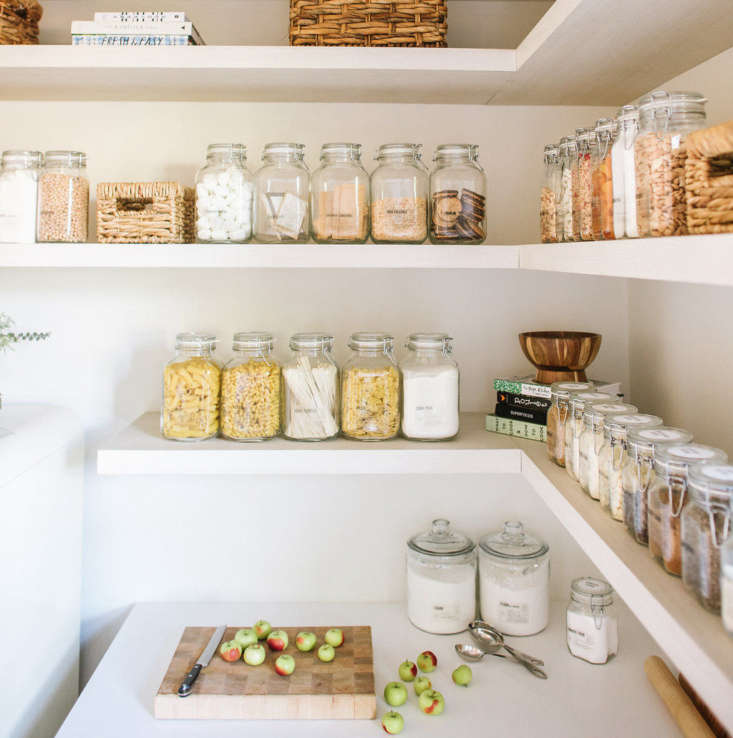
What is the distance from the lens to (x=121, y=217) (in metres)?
1.28

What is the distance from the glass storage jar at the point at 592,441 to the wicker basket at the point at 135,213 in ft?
2.88

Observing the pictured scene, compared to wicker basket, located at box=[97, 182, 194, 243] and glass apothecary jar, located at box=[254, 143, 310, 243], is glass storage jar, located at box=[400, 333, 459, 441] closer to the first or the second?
glass apothecary jar, located at box=[254, 143, 310, 243]

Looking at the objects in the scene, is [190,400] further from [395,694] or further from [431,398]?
[395,694]

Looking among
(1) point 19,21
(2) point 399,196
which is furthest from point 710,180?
(1) point 19,21

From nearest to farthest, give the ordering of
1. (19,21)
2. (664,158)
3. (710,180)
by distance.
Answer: (710,180)
(664,158)
(19,21)

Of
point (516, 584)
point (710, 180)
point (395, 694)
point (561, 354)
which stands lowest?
point (395, 694)

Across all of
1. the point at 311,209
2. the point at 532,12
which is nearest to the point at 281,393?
the point at 311,209

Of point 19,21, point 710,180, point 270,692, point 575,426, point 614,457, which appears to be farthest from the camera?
point 19,21

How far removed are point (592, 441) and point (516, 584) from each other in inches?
21.5

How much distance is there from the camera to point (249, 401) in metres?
1.29

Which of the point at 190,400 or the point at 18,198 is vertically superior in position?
the point at 18,198

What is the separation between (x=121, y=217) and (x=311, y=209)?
1.26 ft

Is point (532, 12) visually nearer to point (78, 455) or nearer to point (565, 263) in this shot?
point (565, 263)

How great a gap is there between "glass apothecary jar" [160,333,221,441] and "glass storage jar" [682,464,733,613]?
2.98ft
